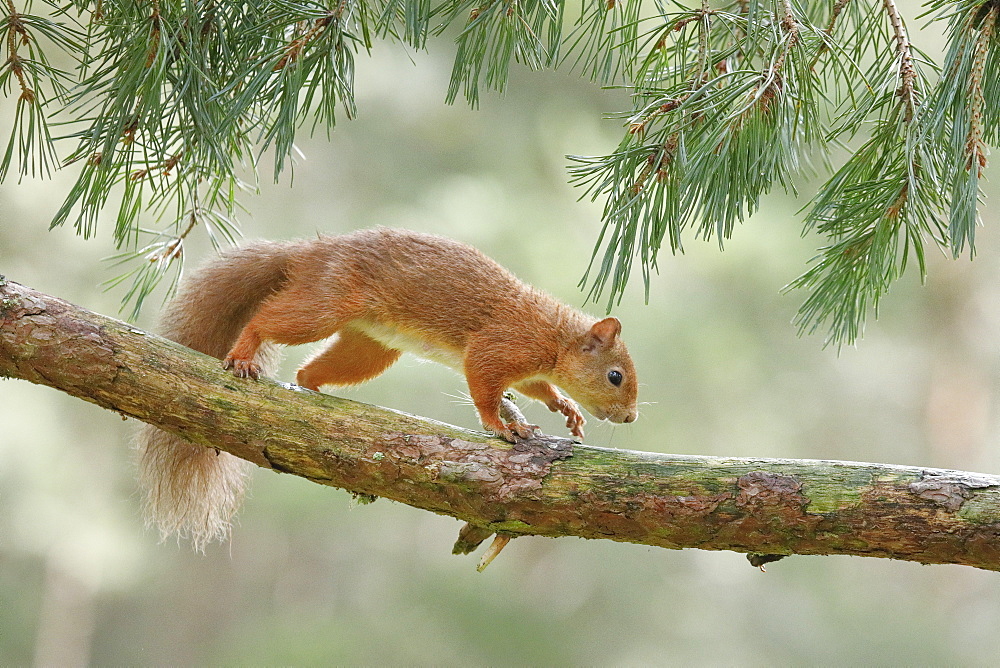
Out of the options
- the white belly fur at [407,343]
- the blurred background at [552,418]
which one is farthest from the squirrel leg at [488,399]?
the blurred background at [552,418]

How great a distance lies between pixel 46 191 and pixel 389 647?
358cm

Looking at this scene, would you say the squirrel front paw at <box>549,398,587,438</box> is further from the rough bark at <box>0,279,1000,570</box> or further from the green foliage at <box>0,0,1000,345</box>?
the green foliage at <box>0,0,1000,345</box>

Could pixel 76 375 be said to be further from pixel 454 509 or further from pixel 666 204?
pixel 666 204

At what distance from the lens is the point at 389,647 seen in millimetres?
6469

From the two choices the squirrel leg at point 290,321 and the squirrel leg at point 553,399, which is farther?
the squirrel leg at point 553,399

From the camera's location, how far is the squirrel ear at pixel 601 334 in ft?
8.54

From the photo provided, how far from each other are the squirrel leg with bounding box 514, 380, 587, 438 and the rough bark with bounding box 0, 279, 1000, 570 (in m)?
0.78

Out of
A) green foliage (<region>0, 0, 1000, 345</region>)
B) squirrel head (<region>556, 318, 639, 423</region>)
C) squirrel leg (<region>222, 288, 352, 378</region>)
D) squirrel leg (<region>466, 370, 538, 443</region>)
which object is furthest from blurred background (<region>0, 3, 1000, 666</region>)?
green foliage (<region>0, 0, 1000, 345</region>)

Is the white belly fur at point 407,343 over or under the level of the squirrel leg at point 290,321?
over

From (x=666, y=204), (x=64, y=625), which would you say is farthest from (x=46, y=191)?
(x=666, y=204)

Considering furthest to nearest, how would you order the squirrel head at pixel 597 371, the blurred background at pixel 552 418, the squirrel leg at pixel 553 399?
the blurred background at pixel 552 418, the squirrel leg at pixel 553 399, the squirrel head at pixel 597 371

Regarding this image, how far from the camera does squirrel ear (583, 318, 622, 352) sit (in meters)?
2.60

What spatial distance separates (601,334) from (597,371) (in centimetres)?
11

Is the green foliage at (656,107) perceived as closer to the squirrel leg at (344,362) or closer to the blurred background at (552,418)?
the squirrel leg at (344,362)
